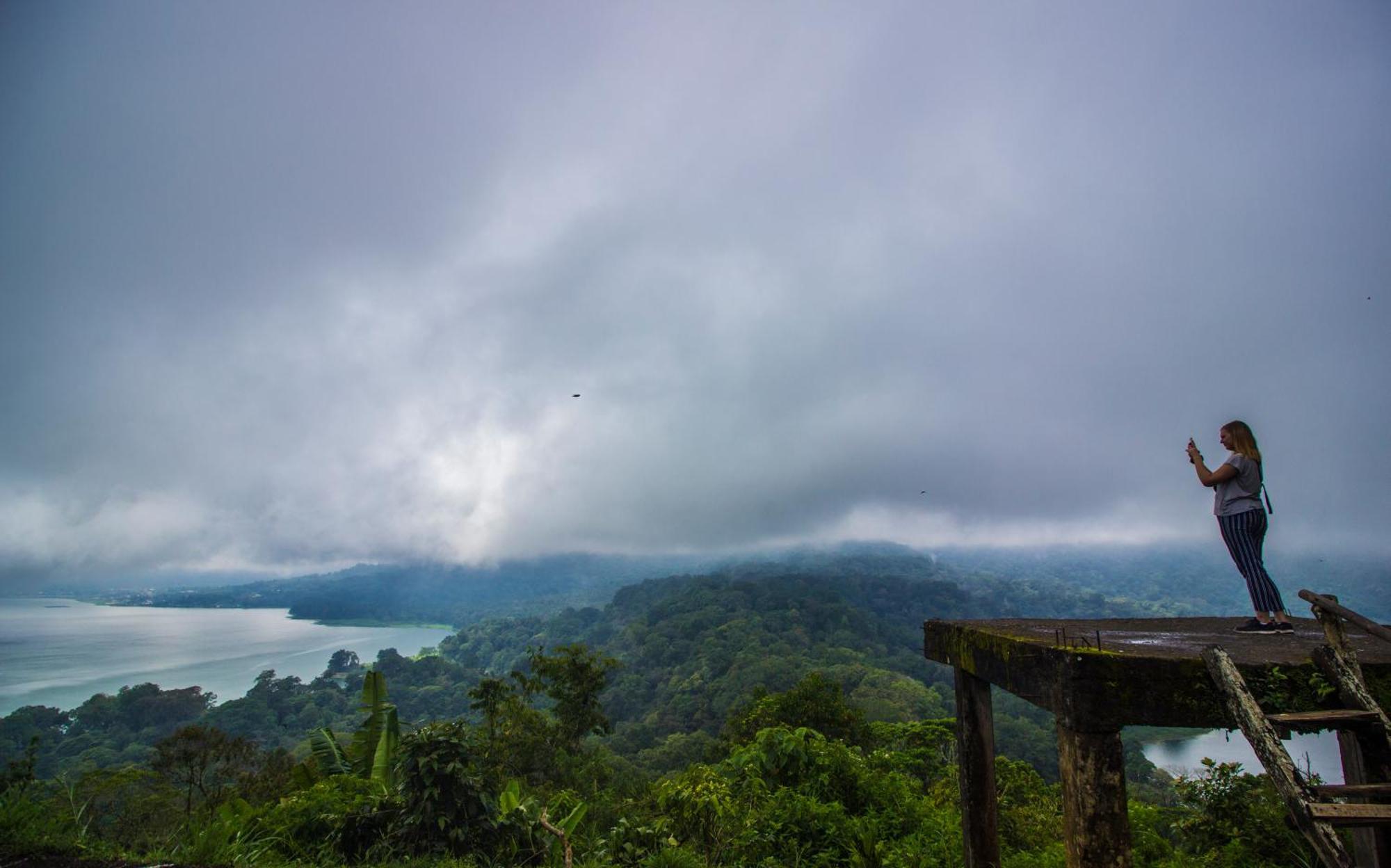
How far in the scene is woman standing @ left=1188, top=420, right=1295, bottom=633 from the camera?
15.1 feet

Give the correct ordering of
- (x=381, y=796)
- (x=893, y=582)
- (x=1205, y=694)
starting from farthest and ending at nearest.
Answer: (x=893, y=582) → (x=381, y=796) → (x=1205, y=694)

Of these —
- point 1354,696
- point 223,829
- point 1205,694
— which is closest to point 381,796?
point 223,829

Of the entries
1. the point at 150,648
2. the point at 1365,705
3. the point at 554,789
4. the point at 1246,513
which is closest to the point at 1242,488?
the point at 1246,513

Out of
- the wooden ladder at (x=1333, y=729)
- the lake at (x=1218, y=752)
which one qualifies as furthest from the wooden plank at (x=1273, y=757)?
the lake at (x=1218, y=752)

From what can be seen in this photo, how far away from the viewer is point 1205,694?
3355 mm

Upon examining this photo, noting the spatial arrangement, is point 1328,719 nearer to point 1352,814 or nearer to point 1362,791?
point 1362,791

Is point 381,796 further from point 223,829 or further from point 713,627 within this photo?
point 713,627

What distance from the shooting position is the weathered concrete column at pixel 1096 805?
331cm

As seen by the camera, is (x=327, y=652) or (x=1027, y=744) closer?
(x=1027, y=744)

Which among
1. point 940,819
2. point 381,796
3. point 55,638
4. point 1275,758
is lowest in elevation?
point 55,638

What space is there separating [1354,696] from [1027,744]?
64755 millimetres

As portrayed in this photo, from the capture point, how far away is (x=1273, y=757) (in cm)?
257

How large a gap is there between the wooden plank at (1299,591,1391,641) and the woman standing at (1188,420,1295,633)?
4.15 feet

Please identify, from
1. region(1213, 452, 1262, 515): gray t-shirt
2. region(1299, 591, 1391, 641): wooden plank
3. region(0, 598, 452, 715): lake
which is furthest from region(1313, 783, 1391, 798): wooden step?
region(0, 598, 452, 715): lake
